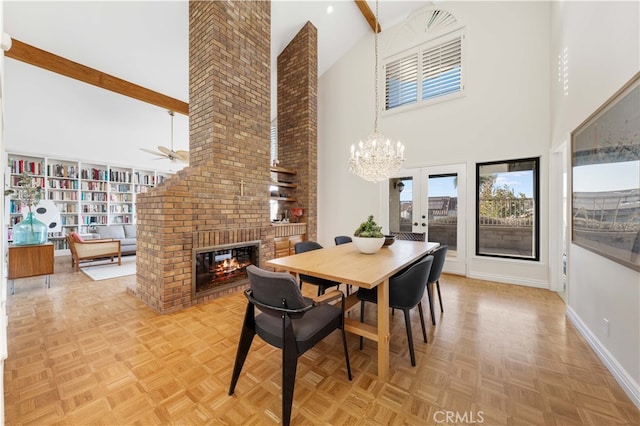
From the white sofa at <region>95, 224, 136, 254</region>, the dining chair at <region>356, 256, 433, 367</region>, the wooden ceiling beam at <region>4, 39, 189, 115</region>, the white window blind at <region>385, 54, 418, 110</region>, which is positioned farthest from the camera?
the white sofa at <region>95, 224, 136, 254</region>

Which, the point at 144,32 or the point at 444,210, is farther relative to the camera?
the point at 444,210

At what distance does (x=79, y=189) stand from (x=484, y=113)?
8550mm

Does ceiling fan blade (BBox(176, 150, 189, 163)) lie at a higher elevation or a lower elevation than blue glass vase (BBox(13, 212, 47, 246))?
higher

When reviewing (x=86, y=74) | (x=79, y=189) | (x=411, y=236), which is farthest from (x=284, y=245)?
(x=79, y=189)

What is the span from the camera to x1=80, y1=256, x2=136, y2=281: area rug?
4277 millimetres

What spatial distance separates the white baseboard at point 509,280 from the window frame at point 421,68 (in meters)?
2.97

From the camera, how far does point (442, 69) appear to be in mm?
4551

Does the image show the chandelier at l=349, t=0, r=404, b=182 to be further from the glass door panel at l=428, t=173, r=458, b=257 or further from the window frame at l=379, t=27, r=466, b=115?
the window frame at l=379, t=27, r=466, b=115

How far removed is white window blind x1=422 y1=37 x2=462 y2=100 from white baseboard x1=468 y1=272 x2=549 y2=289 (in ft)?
10.2

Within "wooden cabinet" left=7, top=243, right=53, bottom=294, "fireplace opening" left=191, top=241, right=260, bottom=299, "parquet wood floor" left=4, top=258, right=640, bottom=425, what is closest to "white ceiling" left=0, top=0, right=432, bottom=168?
"wooden cabinet" left=7, top=243, right=53, bottom=294

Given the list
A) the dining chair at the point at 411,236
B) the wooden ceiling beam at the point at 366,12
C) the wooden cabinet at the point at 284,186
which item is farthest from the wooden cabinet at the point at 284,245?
the wooden ceiling beam at the point at 366,12

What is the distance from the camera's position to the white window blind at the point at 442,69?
4.42 metres

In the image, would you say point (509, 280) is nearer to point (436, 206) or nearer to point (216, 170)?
point (436, 206)

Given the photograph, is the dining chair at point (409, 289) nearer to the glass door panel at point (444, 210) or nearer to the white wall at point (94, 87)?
the glass door panel at point (444, 210)
